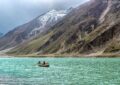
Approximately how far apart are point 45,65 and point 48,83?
223 feet

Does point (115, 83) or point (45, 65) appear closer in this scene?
point (115, 83)

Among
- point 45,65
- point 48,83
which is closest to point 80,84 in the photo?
point 48,83

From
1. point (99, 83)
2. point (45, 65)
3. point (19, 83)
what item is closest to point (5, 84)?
point (19, 83)

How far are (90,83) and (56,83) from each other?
646cm

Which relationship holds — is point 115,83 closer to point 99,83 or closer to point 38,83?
point 99,83

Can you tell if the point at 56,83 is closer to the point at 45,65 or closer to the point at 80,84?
the point at 80,84

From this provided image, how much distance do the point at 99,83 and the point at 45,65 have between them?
230ft

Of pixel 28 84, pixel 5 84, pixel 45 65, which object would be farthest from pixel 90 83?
pixel 45 65

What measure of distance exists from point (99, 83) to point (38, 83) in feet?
38.0

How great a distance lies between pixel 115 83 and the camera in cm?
5997

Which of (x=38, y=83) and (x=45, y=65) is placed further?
(x=45, y=65)

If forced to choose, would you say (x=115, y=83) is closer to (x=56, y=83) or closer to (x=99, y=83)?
(x=99, y=83)

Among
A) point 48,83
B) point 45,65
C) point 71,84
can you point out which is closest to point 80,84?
point 71,84

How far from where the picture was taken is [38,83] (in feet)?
201
